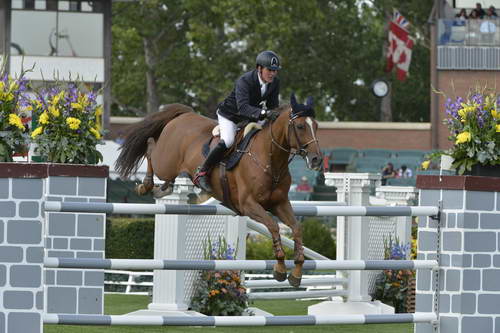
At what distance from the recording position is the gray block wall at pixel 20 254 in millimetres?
6938

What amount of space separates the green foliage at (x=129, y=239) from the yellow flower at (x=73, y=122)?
7883 millimetres

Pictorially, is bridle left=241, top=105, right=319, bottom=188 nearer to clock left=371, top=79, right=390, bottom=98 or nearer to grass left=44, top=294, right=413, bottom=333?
grass left=44, top=294, right=413, bottom=333

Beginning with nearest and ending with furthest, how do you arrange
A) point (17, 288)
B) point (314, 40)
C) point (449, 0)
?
point (17, 288) → point (449, 0) → point (314, 40)

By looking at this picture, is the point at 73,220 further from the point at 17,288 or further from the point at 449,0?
the point at 449,0

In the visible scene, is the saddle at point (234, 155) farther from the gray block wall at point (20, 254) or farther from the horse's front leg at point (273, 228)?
the gray block wall at point (20, 254)

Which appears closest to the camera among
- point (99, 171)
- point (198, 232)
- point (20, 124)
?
point (20, 124)

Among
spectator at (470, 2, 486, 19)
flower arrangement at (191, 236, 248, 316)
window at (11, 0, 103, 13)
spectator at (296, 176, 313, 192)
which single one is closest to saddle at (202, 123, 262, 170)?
flower arrangement at (191, 236, 248, 316)

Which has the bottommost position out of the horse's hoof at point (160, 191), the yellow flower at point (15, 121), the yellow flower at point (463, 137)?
the horse's hoof at point (160, 191)

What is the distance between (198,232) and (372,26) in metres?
40.7

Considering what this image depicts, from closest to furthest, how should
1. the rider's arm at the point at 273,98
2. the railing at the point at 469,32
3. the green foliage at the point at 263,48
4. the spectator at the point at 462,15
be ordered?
the rider's arm at the point at 273,98
the spectator at the point at 462,15
the railing at the point at 469,32
the green foliage at the point at 263,48

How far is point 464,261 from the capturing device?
782 cm

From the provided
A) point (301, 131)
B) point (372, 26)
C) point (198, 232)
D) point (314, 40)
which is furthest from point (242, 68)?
point (301, 131)

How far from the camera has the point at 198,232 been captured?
435 inches

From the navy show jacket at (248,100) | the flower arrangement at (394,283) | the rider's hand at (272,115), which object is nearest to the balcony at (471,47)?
the flower arrangement at (394,283)
